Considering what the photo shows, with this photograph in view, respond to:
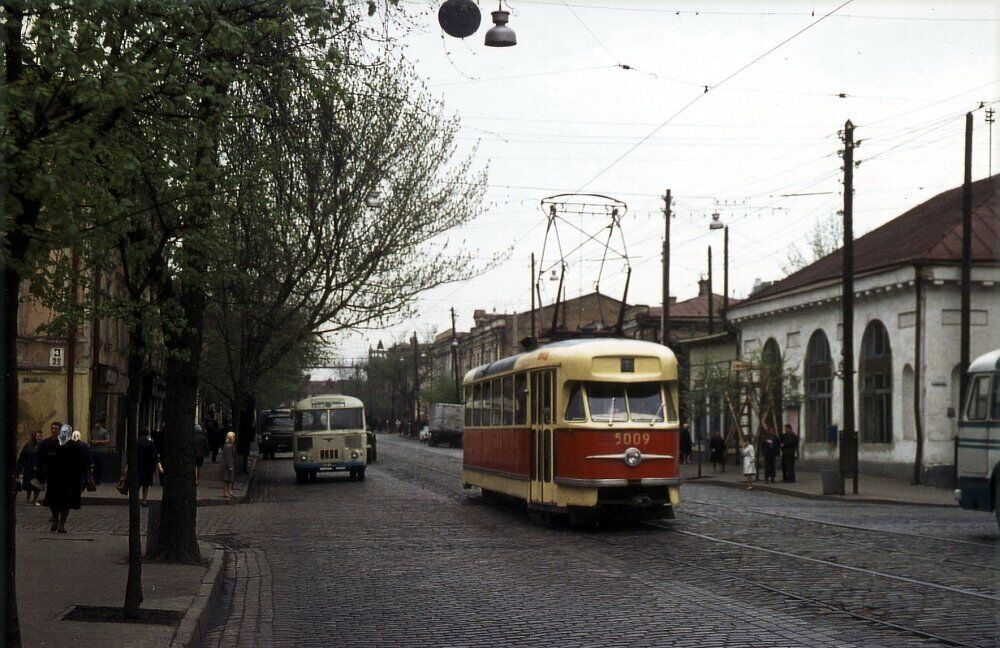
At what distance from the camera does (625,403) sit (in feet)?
67.7

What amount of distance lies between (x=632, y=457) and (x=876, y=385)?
22.5m

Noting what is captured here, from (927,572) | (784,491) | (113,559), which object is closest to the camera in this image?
(927,572)

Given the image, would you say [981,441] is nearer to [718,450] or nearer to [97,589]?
[97,589]

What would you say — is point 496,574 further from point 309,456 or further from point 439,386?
point 439,386

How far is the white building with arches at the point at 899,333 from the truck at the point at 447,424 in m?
35.0

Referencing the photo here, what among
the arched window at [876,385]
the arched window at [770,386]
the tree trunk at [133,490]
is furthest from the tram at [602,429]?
the arched window at [876,385]

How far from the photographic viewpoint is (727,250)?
54406mm

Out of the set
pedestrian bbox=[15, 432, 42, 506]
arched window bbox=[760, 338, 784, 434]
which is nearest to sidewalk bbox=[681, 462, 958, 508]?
arched window bbox=[760, 338, 784, 434]

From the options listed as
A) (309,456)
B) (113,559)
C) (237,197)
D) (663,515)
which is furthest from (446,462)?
(237,197)

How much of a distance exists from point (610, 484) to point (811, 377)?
27086mm

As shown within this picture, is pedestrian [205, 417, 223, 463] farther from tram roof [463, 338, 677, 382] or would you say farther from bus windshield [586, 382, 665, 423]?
bus windshield [586, 382, 665, 423]

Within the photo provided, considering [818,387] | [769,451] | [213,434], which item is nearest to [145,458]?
[769,451]

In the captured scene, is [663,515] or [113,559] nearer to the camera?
[113,559]

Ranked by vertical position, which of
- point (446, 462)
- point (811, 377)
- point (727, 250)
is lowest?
point (446, 462)
